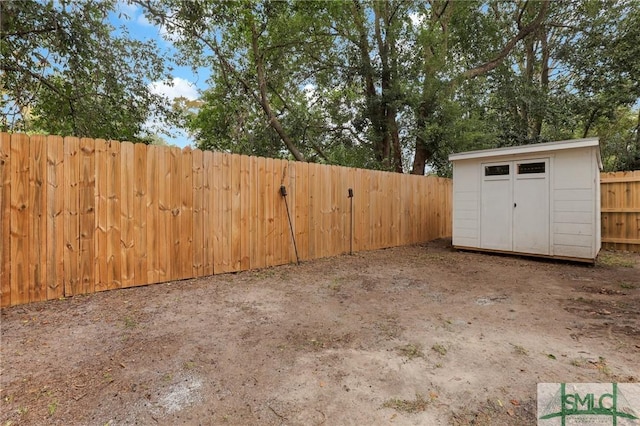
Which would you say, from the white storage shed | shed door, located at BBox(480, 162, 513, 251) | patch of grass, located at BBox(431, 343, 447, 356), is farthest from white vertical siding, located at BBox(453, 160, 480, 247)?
patch of grass, located at BBox(431, 343, 447, 356)

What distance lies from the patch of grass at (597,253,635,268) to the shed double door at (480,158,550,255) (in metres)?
0.91

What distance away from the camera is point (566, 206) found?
17.1 ft

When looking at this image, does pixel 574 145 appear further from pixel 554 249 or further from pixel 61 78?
pixel 61 78

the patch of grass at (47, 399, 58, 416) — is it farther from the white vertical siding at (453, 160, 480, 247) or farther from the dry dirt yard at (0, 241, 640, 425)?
the white vertical siding at (453, 160, 480, 247)

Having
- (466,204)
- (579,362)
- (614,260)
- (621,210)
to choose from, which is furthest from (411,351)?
(621,210)

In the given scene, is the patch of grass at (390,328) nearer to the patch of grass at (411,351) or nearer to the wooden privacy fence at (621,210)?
the patch of grass at (411,351)

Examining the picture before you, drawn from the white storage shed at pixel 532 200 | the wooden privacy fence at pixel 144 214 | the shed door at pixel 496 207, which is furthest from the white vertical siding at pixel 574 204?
the wooden privacy fence at pixel 144 214

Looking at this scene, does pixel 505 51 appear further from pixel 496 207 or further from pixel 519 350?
pixel 519 350

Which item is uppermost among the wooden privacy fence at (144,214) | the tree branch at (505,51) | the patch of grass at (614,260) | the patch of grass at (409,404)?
the tree branch at (505,51)

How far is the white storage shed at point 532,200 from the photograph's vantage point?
506cm

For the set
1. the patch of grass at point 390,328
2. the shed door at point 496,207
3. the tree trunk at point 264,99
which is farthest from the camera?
the tree trunk at point 264,99

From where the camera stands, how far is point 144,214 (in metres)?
3.53

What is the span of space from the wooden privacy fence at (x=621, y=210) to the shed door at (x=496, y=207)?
2659 mm

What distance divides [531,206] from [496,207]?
577mm
